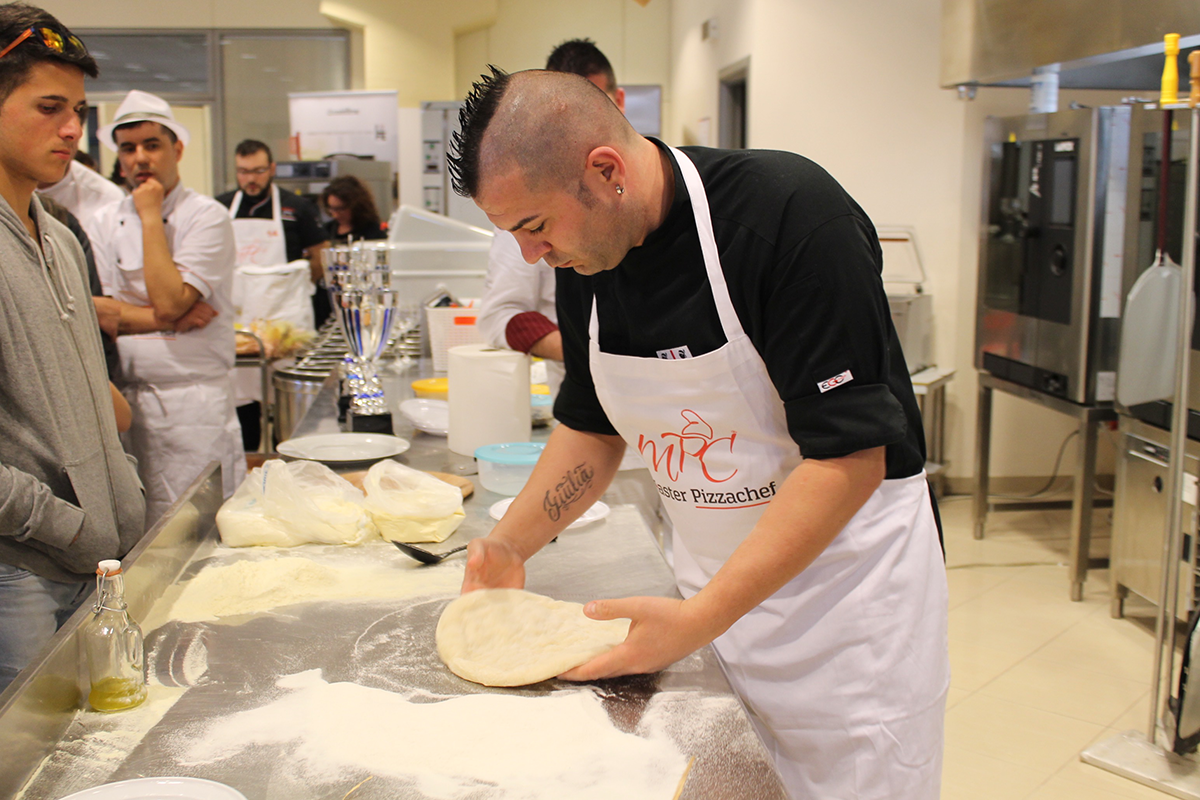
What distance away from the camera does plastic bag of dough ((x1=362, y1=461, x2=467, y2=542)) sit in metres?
1.59

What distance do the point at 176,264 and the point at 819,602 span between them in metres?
2.43

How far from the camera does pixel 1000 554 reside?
4.01 meters

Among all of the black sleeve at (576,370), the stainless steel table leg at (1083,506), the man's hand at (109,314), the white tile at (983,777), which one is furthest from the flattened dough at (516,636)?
the stainless steel table leg at (1083,506)

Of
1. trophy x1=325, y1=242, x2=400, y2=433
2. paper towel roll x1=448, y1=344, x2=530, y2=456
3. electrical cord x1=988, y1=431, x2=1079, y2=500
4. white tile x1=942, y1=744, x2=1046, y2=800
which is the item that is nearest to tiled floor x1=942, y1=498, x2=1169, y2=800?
white tile x1=942, y1=744, x2=1046, y2=800

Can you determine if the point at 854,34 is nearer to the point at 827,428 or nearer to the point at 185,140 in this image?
the point at 185,140

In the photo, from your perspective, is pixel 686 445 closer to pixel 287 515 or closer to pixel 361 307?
pixel 287 515

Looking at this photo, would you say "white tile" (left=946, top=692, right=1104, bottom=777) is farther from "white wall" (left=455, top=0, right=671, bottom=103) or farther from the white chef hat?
"white wall" (left=455, top=0, right=671, bottom=103)

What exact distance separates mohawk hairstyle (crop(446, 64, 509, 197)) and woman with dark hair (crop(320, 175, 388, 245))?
5083mm

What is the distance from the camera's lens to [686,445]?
4.18 ft

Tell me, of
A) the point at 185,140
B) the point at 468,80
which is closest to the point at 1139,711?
the point at 185,140

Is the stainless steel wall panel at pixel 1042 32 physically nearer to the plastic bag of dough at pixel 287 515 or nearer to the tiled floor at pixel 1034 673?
the tiled floor at pixel 1034 673

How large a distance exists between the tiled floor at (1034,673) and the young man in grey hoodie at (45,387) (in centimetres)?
195

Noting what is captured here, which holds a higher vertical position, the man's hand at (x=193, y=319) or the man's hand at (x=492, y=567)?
the man's hand at (x=193, y=319)

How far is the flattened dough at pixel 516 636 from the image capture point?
3.56ft
